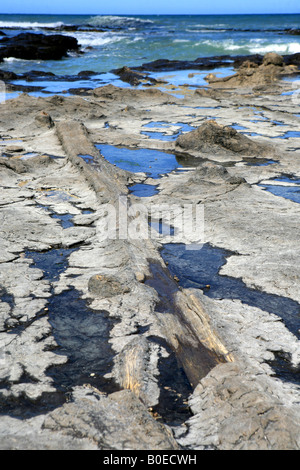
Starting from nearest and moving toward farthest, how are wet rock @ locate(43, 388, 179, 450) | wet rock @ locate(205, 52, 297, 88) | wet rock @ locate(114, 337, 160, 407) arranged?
wet rock @ locate(43, 388, 179, 450) → wet rock @ locate(114, 337, 160, 407) → wet rock @ locate(205, 52, 297, 88)

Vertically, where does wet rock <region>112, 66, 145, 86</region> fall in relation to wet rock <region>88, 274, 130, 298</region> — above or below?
above

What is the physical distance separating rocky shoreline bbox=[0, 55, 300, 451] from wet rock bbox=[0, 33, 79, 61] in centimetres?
2008

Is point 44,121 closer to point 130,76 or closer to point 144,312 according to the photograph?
point 144,312

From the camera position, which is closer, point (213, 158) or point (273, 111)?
point (213, 158)

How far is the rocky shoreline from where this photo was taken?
2062 mm

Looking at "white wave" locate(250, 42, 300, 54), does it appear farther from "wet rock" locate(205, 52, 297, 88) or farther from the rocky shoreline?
the rocky shoreline

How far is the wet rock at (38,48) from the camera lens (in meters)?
24.5

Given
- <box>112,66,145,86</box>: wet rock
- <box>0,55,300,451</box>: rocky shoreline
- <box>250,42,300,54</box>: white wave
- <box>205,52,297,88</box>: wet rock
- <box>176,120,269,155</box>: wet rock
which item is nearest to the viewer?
<box>0,55,300,451</box>: rocky shoreline

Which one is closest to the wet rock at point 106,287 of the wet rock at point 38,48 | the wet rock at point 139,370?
the wet rock at point 139,370

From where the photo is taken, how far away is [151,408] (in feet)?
Answer: 7.59

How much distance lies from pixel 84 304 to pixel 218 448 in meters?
1.56

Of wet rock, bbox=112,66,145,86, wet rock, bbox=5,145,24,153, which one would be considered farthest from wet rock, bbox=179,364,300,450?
wet rock, bbox=112,66,145,86
